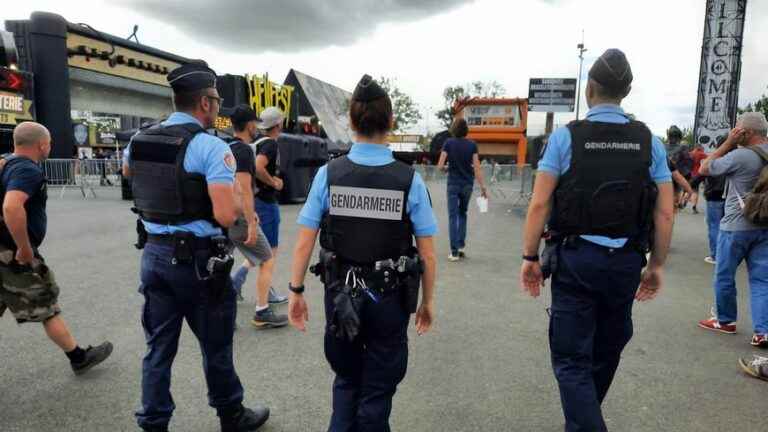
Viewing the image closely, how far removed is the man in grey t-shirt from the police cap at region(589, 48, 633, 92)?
2235 mm

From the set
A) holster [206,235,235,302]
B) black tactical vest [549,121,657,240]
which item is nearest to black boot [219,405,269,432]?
holster [206,235,235,302]

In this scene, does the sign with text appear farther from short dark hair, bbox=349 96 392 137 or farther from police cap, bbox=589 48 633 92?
short dark hair, bbox=349 96 392 137

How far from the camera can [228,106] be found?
1953 centimetres

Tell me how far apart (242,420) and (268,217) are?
2.37m

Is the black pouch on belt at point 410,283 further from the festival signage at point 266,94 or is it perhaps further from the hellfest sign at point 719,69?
the festival signage at point 266,94

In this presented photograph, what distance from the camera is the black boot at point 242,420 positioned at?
2.77 meters

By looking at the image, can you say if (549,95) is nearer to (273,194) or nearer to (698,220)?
(698,220)

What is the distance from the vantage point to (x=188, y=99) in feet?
8.66

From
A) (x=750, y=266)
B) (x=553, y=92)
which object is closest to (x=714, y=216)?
(x=750, y=266)

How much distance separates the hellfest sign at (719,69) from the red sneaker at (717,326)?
4915mm

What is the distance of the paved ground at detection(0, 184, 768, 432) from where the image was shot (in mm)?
3002

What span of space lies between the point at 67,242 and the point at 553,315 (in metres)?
8.31

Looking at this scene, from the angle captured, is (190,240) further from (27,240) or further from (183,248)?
(27,240)

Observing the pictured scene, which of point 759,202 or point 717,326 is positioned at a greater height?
point 759,202
